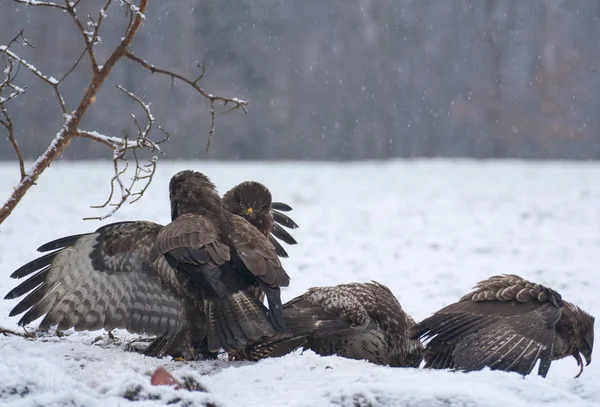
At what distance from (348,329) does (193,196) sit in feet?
4.45

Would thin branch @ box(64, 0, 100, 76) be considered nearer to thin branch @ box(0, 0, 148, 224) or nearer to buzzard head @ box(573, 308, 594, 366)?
thin branch @ box(0, 0, 148, 224)

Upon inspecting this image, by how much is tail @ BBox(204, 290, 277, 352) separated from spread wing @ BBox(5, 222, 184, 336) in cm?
39

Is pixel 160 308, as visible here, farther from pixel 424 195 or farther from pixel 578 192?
pixel 578 192

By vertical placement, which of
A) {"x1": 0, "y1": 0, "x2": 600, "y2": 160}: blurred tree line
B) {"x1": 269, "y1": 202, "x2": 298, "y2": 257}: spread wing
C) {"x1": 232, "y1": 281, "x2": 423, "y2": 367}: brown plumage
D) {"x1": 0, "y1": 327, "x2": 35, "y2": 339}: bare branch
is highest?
{"x1": 0, "y1": 0, "x2": 600, "y2": 160}: blurred tree line

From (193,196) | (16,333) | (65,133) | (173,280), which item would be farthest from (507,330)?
(16,333)

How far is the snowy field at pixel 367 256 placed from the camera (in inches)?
139

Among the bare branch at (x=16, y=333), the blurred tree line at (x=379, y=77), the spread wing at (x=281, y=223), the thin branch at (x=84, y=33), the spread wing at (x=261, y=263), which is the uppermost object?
the blurred tree line at (x=379, y=77)

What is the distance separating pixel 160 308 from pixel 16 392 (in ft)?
5.07

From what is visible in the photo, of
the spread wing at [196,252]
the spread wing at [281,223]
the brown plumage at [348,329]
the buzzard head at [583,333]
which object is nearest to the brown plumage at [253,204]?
the spread wing at [281,223]

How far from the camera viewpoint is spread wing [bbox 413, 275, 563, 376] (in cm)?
432

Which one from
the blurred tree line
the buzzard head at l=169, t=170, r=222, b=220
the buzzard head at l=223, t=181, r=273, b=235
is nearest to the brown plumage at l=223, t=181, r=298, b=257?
the buzzard head at l=223, t=181, r=273, b=235

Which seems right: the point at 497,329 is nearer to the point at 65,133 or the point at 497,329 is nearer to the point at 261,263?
the point at 261,263

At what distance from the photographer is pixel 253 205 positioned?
18.8 ft

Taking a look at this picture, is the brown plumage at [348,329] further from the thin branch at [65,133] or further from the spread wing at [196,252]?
the thin branch at [65,133]
